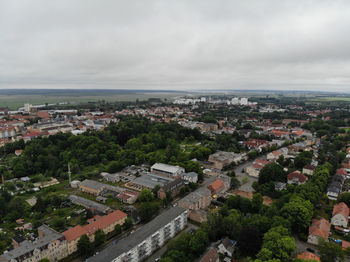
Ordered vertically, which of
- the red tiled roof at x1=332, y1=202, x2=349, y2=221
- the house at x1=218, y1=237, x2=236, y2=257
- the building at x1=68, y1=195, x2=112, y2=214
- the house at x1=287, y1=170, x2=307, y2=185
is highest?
the house at x1=287, y1=170, x2=307, y2=185

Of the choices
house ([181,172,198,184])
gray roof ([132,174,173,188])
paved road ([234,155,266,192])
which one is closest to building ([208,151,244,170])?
paved road ([234,155,266,192])

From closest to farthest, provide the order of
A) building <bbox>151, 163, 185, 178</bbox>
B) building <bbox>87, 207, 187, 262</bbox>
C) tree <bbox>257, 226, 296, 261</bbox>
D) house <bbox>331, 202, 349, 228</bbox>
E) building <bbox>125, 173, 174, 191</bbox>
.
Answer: tree <bbox>257, 226, 296, 261</bbox>, building <bbox>87, 207, 187, 262</bbox>, house <bbox>331, 202, 349, 228</bbox>, building <bbox>125, 173, 174, 191</bbox>, building <bbox>151, 163, 185, 178</bbox>

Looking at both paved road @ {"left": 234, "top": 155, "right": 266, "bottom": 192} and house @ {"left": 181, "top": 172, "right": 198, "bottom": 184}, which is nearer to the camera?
paved road @ {"left": 234, "top": 155, "right": 266, "bottom": 192}

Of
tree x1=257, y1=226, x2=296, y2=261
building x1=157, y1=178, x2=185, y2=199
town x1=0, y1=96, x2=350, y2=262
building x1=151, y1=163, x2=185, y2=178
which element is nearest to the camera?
tree x1=257, y1=226, x2=296, y2=261

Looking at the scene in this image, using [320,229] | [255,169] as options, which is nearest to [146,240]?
[320,229]

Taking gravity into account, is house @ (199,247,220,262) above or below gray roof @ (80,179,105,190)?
above

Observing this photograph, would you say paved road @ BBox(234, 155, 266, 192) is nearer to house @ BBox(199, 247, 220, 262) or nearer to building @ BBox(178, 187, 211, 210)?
building @ BBox(178, 187, 211, 210)

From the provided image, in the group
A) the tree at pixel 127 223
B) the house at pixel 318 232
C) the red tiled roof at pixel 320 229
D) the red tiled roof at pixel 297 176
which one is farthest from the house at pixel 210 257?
the red tiled roof at pixel 297 176

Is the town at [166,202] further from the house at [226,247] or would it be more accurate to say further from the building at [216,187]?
the building at [216,187]
